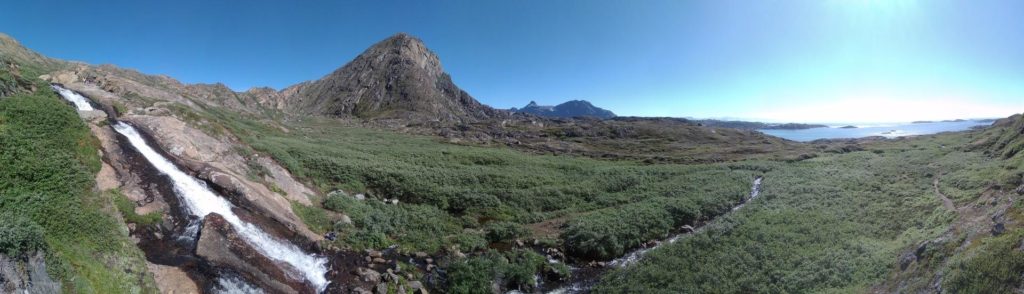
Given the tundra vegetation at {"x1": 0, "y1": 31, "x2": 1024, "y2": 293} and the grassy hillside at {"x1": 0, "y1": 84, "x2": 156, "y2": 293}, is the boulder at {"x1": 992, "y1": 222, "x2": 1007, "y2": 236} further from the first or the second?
the grassy hillside at {"x1": 0, "y1": 84, "x2": 156, "y2": 293}

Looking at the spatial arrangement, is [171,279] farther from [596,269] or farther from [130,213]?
[596,269]

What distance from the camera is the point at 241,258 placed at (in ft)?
72.4

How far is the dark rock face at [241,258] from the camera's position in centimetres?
2125

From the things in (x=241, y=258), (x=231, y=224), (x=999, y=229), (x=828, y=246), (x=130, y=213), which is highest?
(x=999, y=229)

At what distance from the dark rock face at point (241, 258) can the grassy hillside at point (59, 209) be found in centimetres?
282

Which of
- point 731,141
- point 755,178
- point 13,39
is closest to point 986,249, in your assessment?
point 755,178

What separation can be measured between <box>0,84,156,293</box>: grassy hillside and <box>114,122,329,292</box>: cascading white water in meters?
3.62

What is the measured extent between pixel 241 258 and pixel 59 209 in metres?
7.84

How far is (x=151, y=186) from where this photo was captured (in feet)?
80.9

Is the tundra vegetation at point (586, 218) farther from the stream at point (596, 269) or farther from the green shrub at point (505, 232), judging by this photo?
the stream at point (596, 269)

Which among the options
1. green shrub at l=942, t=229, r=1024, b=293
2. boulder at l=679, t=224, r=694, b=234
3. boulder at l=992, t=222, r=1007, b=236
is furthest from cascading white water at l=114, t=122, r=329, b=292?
boulder at l=992, t=222, r=1007, b=236

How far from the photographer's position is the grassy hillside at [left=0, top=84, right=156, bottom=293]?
15531 mm

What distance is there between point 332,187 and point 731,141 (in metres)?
159

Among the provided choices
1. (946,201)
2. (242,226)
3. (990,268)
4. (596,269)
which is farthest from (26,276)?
(946,201)
